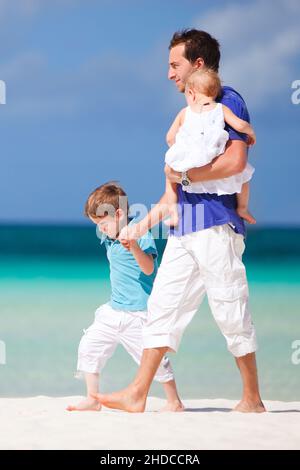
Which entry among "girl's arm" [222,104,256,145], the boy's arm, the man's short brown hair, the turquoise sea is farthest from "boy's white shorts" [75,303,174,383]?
the turquoise sea

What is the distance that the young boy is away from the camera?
4785mm

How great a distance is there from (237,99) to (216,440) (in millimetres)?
1400

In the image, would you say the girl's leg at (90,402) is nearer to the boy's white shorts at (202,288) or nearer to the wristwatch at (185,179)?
the boy's white shorts at (202,288)

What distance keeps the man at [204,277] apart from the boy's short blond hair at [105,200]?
Result: 0.42m

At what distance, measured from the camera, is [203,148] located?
4258mm

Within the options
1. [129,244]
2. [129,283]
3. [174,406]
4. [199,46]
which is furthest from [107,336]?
[199,46]

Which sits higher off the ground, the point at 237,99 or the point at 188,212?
the point at 237,99

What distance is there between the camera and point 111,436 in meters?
3.81

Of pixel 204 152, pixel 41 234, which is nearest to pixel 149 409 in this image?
pixel 204 152

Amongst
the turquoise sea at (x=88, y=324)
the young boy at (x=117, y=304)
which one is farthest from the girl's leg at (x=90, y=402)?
the turquoise sea at (x=88, y=324)

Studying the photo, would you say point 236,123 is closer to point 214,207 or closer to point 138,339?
point 214,207

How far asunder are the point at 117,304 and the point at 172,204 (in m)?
0.64

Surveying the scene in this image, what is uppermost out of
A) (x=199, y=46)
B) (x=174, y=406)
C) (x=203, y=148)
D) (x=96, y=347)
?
(x=199, y=46)
